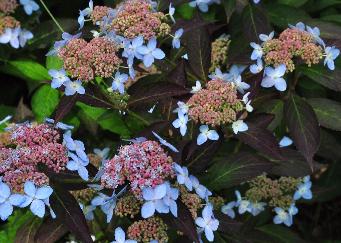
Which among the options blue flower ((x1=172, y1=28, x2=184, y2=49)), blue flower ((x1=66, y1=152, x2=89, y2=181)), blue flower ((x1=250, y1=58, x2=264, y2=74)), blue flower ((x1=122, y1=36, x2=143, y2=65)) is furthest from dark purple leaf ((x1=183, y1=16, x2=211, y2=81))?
blue flower ((x1=66, y1=152, x2=89, y2=181))

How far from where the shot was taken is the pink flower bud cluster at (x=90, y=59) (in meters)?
2.02

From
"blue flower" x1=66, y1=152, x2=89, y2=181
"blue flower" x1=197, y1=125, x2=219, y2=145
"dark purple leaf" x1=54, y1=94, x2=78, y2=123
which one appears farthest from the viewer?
"dark purple leaf" x1=54, y1=94, x2=78, y2=123

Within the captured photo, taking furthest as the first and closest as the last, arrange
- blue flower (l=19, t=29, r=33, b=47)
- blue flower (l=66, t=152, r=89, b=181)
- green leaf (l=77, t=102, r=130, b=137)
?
blue flower (l=19, t=29, r=33, b=47) < green leaf (l=77, t=102, r=130, b=137) < blue flower (l=66, t=152, r=89, b=181)

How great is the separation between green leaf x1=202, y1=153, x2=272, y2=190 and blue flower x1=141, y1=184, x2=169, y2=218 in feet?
1.63

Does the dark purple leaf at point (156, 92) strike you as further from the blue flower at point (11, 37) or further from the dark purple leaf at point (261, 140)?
the blue flower at point (11, 37)

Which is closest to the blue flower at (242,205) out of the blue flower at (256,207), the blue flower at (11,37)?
the blue flower at (256,207)

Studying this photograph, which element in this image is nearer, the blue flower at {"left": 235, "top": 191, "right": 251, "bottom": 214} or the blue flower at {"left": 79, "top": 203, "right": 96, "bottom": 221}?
the blue flower at {"left": 79, "top": 203, "right": 96, "bottom": 221}

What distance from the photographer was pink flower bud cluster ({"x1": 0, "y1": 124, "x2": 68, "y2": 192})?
1789 millimetres

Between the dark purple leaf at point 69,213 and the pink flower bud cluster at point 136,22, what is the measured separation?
22.1 inches

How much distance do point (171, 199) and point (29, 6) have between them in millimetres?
1560

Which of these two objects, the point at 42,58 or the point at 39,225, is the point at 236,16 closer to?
the point at 42,58

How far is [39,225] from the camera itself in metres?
2.27

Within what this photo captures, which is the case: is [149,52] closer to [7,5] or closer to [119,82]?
[119,82]

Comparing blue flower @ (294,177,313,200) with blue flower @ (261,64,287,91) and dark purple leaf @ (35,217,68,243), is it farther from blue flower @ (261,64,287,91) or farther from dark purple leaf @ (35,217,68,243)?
dark purple leaf @ (35,217,68,243)
